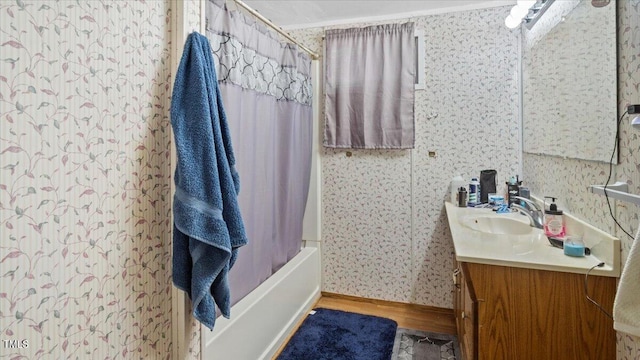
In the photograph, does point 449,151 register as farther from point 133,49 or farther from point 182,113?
point 133,49

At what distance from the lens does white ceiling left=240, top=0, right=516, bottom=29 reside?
92.4 inches

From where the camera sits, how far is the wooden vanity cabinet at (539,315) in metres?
1.15

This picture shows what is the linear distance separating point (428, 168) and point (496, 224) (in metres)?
0.74

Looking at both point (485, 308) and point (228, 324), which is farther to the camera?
point (228, 324)

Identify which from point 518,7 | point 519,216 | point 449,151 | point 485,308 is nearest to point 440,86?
point 449,151

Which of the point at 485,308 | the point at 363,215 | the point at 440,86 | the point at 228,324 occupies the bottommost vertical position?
the point at 228,324

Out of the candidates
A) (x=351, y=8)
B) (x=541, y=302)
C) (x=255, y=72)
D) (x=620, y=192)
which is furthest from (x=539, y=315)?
(x=351, y=8)

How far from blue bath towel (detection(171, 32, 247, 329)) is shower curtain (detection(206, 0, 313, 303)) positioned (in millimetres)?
388

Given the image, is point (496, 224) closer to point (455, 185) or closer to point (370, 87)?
point (455, 185)

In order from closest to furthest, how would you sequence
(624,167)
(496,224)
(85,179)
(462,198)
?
1. (85,179)
2. (624,167)
3. (496,224)
4. (462,198)

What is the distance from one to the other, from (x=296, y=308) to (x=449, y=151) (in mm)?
1592

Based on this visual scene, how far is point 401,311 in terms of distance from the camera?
2.58 meters

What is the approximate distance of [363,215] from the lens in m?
2.70

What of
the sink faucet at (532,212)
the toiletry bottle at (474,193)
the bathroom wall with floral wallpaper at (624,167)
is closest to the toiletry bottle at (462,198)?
the toiletry bottle at (474,193)
